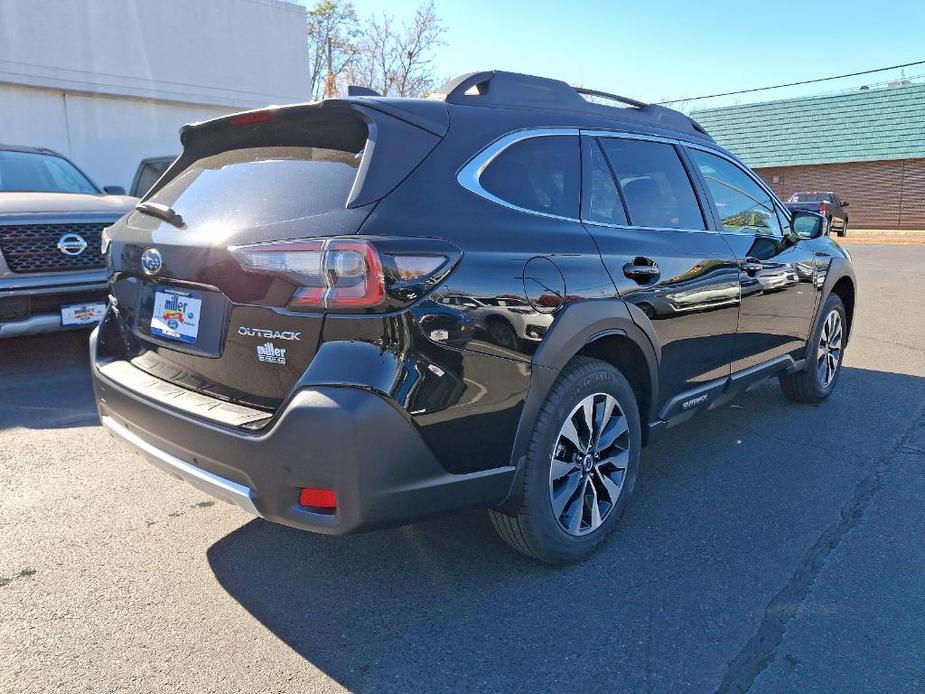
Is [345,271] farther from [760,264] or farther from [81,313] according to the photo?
[81,313]

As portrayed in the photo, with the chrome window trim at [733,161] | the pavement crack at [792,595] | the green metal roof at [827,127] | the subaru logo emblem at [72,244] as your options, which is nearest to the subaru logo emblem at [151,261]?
the pavement crack at [792,595]

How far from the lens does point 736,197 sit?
4414mm

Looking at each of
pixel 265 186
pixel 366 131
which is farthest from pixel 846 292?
pixel 265 186

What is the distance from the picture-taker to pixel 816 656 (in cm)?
249

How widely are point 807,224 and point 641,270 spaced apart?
251cm

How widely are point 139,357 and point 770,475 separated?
3301 mm

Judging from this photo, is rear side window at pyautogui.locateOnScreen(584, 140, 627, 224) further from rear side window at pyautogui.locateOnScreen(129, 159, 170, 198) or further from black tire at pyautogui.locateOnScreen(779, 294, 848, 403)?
rear side window at pyautogui.locateOnScreen(129, 159, 170, 198)

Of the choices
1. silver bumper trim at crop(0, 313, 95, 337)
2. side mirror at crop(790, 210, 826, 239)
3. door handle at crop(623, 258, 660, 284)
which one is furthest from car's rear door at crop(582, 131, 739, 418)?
silver bumper trim at crop(0, 313, 95, 337)

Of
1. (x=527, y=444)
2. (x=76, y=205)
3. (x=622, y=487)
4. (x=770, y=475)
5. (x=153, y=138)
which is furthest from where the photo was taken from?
(x=153, y=138)

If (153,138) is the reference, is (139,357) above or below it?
below

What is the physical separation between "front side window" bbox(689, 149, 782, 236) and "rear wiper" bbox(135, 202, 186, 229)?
2.75m

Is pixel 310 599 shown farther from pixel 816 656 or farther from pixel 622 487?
pixel 816 656

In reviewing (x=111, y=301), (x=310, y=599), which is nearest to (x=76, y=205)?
(x=111, y=301)

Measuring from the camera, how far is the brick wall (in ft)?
98.9
